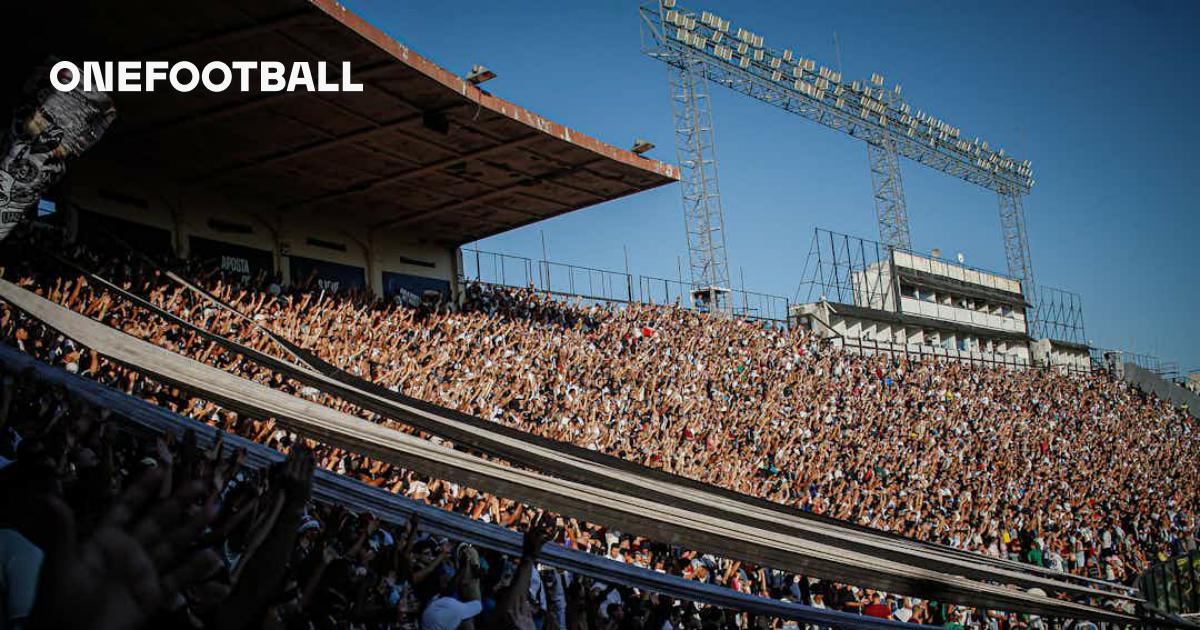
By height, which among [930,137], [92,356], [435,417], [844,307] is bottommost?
[435,417]

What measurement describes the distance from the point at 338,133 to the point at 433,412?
9263mm

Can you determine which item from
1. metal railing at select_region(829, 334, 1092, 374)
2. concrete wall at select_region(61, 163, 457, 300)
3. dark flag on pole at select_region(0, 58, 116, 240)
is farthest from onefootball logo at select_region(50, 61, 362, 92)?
metal railing at select_region(829, 334, 1092, 374)

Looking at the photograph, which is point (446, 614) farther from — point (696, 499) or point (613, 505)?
point (696, 499)

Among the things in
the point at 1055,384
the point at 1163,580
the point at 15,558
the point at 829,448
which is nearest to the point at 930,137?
the point at 1055,384

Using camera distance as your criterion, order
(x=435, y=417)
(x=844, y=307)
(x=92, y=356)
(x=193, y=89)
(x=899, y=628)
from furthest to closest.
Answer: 1. (x=844, y=307)
2. (x=193, y=89)
3. (x=92, y=356)
4. (x=435, y=417)
5. (x=899, y=628)

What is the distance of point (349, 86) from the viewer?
1268cm

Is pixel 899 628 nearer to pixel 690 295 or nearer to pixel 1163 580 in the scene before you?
pixel 1163 580

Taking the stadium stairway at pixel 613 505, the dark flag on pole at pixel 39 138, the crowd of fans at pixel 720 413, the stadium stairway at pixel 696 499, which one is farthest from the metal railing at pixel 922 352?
the stadium stairway at pixel 613 505

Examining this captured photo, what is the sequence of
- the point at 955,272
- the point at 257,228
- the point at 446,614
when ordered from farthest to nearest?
the point at 955,272, the point at 257,228, the point at 446,614

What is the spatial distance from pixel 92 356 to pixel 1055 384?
3387 centimetres

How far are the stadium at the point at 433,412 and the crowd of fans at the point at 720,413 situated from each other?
0.11 metres

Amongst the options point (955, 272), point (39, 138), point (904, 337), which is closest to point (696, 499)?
point (39, 138)

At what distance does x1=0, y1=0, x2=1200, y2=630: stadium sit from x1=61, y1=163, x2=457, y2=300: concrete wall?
0.22 feet

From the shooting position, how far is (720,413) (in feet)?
60.0
